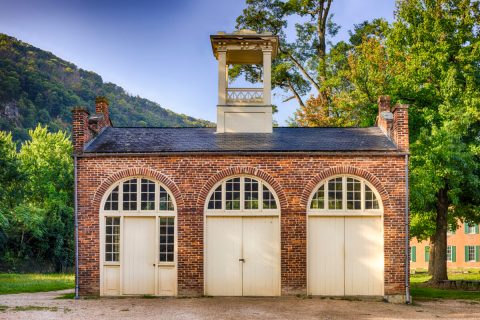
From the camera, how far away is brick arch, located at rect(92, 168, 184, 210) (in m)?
17.4

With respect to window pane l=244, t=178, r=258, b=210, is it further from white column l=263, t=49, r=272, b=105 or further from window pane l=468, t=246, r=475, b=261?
window pane l=468, t=246, r=475, b=261

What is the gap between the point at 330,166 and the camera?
683 inches

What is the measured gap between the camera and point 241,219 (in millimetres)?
17484

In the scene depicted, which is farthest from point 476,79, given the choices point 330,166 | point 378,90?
point 330,166

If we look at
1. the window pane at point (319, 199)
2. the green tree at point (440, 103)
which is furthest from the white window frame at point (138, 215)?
the green tree at point (440, 103)

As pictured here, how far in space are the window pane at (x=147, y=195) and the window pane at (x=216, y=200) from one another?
68.7 inches

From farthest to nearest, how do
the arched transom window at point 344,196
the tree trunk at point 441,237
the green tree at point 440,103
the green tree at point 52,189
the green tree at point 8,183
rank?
the green tree at point 52,189 → the green tree at point 8,183 → the tree trunk at point 441,237 → the green tree at point 440,103 → the arched transom window at point 344,196

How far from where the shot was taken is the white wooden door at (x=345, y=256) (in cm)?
1727

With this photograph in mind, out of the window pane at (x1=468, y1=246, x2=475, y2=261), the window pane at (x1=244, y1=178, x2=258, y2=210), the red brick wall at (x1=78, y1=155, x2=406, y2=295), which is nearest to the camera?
the red brick wall at (x1=78, y1=155, x2=406, y2=295)

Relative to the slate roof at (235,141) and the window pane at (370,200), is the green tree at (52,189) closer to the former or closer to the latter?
the slate roof at (235,141)

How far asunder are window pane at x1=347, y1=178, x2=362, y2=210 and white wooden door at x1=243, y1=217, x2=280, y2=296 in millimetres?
2293

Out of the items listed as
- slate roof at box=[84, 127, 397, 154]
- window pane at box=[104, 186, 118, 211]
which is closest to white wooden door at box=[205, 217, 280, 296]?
slate roof at box=[84, 127, 397, 154]

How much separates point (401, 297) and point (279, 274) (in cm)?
362

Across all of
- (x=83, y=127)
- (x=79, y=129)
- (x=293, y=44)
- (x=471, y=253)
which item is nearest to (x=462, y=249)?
(x=471, y=253)
